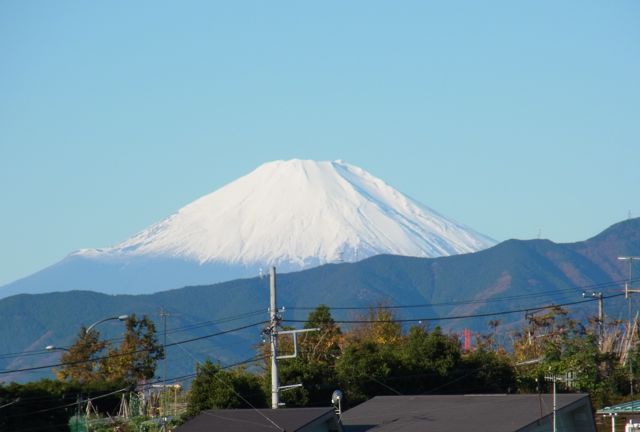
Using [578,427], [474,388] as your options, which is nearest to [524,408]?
[578,427]

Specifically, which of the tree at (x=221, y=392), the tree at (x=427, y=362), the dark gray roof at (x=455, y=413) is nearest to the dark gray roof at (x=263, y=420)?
the dark gray roof at (x=455, y=413)

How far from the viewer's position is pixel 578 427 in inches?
1727

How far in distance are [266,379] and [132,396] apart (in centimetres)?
656

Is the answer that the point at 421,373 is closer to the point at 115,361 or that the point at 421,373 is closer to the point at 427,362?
the point at 427,362

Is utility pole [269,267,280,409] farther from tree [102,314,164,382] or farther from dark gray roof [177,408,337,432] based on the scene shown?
tree [102,314,164,382]

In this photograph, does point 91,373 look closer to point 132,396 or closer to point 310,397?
point 132,396

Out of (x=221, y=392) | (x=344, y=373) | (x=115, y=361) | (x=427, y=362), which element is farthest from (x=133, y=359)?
(x=221, y=392)

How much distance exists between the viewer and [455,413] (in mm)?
44312

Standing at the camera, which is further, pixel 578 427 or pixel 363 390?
pixel 363 390

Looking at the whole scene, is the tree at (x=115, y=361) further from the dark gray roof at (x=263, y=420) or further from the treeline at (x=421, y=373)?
the dark gray roof at (x=263, y=420)

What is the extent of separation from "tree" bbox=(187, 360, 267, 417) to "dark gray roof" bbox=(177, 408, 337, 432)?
44.6 ft

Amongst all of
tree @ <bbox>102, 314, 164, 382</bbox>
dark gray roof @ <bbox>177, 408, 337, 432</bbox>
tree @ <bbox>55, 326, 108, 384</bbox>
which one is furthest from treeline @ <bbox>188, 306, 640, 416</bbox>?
dark gray roof @ <bbox>177, 408, 337, 432</bbox>

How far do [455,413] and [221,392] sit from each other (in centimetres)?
1489

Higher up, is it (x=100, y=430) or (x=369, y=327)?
(x=369, y=327)
